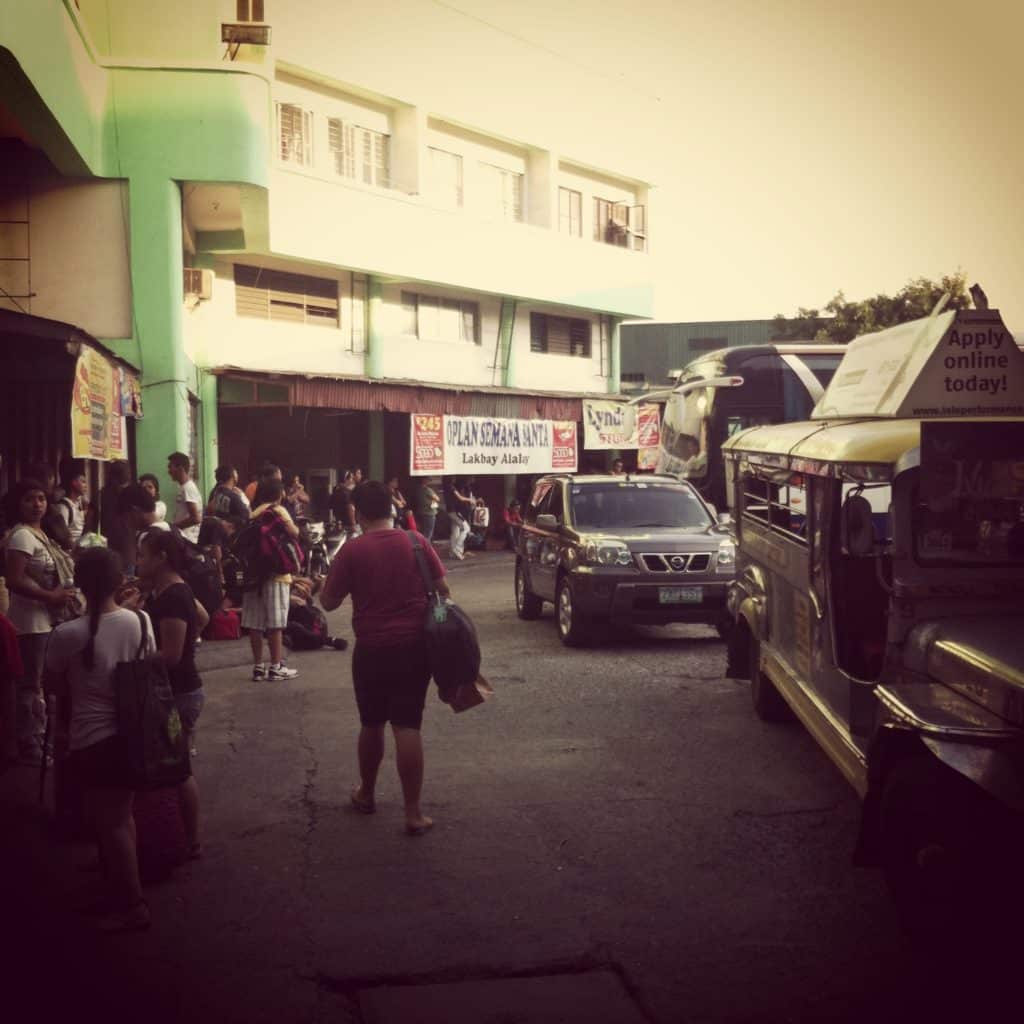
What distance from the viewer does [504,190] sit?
28.1 meters

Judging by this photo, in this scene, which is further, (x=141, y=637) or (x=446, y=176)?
(x=446, y=176)

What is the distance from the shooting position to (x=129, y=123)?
16750 mm

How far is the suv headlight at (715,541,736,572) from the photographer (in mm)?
12391

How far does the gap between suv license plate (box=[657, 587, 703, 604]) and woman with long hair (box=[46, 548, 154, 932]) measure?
767 cm

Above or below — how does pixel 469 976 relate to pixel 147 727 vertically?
below

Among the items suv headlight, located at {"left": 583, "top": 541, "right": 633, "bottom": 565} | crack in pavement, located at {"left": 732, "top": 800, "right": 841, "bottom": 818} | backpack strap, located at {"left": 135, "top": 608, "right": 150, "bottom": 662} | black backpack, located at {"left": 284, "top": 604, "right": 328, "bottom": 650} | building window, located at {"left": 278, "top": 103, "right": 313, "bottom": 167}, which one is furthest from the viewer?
building window, located at {"left": 278, "top": 103, "right": 313, "bottom": 167}

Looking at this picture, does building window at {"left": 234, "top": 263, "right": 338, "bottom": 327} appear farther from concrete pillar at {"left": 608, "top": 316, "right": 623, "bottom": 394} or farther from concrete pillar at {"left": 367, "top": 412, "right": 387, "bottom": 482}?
concrete pillar at {"left": 608, "top": 316, "right": 623, "bottom": 394}

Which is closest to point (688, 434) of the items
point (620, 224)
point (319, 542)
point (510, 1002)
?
point (319, 542)

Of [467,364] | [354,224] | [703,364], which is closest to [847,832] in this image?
[703,364]

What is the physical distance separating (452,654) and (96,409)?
7.31m

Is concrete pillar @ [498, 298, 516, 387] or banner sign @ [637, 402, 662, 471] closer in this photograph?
concrete pillar @ [498, 298, 516, 387]

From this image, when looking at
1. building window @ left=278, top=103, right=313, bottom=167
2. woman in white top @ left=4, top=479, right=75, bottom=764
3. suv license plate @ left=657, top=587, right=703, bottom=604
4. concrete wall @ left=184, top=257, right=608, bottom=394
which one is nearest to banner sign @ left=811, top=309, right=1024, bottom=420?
woman in white top @ left=4, top=479, right=75, bottom=764

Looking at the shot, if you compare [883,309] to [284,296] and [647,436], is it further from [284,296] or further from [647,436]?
[284,296]

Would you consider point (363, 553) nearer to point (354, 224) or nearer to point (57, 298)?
point (57, 298)
